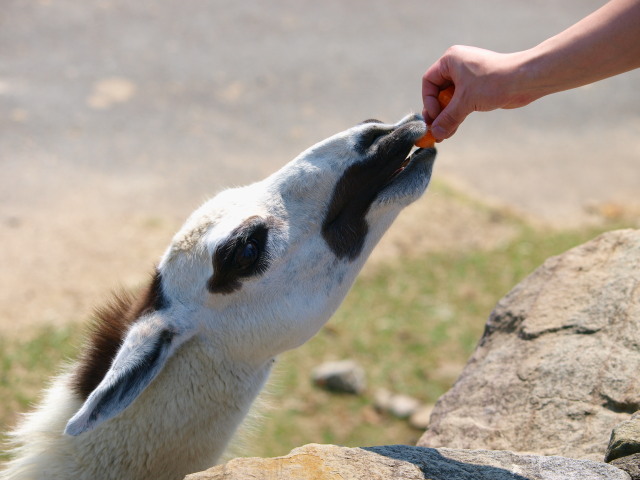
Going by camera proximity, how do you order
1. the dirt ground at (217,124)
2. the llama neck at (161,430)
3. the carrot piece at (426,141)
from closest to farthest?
1. the llama neck at (161,430)
2. the carrot piece at (426,141)
3. the dirt ground at (217,124)

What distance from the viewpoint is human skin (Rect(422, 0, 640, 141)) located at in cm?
264

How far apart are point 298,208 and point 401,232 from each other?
456 centimetres

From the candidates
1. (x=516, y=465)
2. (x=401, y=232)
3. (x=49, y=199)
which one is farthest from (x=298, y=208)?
(x=49, y=199)

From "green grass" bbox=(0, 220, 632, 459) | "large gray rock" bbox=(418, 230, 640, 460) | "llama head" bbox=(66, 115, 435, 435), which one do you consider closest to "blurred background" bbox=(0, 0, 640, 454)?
"green grass" bbox=(0, 220, 632, 459)

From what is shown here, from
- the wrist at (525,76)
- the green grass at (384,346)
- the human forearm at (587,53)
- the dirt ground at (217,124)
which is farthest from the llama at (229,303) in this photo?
the dirt ground at (217,124)

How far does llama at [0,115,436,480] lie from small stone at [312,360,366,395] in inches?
109

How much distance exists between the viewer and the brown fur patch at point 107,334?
3373 mm

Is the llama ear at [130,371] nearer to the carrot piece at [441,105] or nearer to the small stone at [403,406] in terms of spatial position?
the carrot piece at [441,105]

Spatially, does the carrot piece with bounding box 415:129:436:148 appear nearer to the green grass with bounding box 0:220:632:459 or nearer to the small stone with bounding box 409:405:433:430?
the green grass with bounding box 0:220:632:459

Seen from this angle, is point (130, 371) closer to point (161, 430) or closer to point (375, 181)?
point (161, 430)

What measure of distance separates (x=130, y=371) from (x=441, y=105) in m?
1.75

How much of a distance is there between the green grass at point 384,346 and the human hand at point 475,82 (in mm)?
2586

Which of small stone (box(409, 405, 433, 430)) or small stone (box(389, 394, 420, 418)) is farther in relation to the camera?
small stone (box(389, 394, 420, 418))

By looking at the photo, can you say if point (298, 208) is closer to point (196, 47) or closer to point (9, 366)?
point (9, 366)
